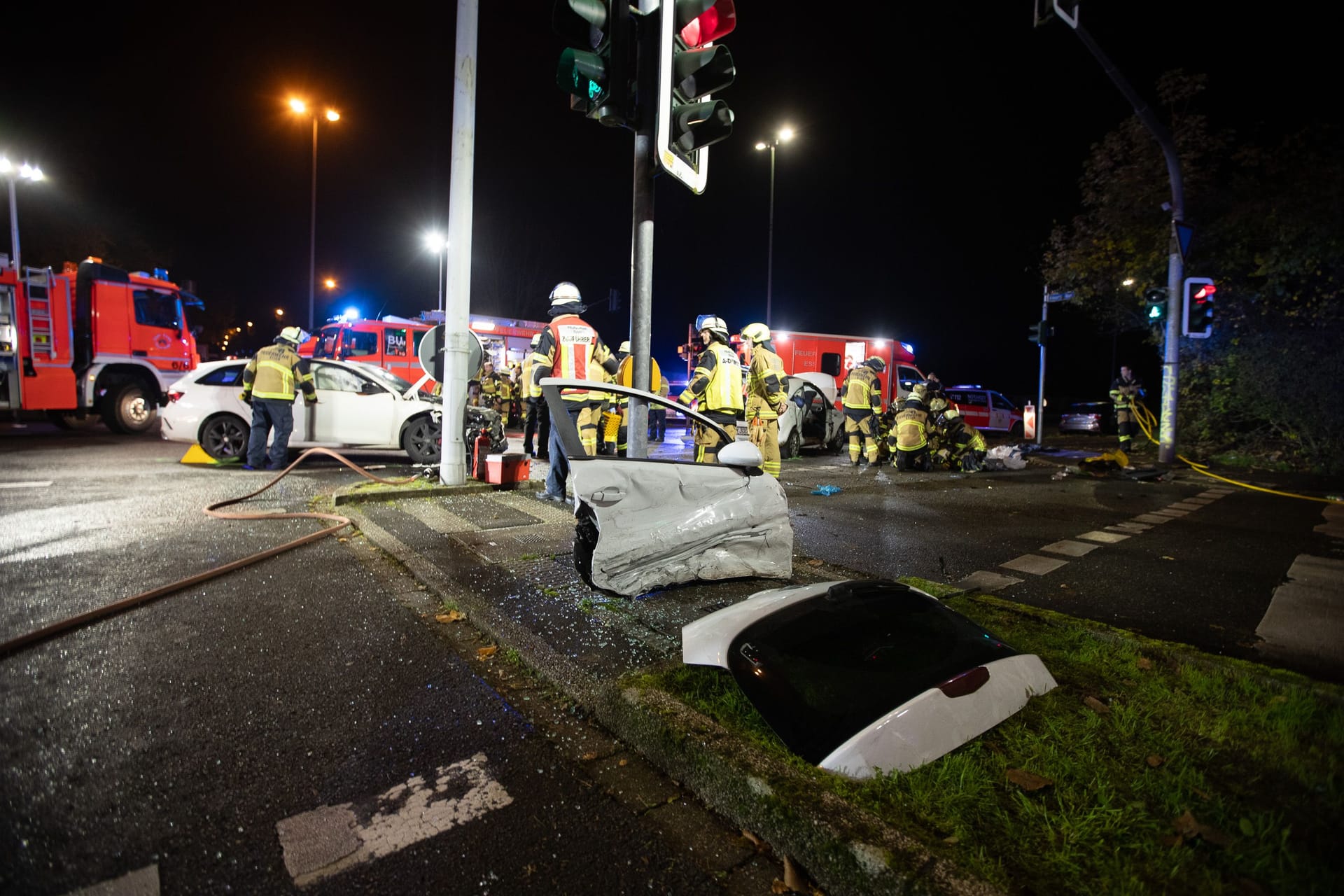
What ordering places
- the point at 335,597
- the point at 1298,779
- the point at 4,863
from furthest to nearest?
the point at 335,597
the point at 1298,779
the point at 4,863

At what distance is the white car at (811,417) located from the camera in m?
12.6

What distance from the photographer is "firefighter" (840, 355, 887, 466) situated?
438 inches

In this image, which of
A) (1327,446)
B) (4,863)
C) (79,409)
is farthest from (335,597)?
(1327,446)

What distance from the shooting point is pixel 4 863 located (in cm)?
180

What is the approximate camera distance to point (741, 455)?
380cm

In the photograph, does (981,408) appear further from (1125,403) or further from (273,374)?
(273,374)

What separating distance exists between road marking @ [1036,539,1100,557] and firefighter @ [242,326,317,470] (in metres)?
9.02

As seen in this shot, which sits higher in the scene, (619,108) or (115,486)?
(619,108)

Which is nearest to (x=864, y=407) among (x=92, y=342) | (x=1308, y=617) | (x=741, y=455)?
(x=1308, y=617)

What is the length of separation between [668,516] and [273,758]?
209 cm

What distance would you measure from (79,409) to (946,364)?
50.4 m

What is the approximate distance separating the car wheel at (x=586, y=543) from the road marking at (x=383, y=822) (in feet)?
4.92

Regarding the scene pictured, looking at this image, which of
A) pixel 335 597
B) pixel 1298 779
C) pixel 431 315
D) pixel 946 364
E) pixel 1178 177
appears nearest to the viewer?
pixel 1298 779

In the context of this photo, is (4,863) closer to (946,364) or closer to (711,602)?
(711,602)
